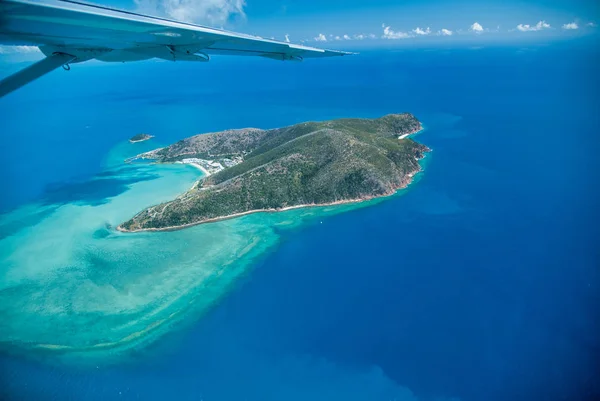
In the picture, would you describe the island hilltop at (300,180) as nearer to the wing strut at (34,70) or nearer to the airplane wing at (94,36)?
the airplane wing at (94,36)

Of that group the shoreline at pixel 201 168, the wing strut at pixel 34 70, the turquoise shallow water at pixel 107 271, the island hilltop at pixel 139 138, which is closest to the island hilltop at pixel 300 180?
the shoreline at pixel 201 168

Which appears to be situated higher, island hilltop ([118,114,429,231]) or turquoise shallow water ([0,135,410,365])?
island hilltop ([118,114,429,231])

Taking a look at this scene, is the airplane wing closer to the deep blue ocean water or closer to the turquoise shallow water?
the deep blue ocean water

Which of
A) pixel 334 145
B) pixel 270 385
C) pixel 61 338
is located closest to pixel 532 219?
pixel 334 145

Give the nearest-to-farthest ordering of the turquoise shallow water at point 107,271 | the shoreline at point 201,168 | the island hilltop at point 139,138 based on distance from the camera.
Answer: the turquoise shallow water at point 107,271 < the shoreline at point 201,168 < the island hilltop at point 139,138

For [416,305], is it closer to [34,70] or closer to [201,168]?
[34,70]

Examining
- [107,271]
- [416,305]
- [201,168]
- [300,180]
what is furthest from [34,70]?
[201,168]

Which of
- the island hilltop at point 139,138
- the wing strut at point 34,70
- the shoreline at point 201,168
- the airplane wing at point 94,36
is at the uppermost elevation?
the airplane wing at point 94,36

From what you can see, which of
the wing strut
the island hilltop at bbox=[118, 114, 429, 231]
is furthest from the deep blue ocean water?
the wing strut

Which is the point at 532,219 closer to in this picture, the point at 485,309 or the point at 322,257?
the point at 485,309
